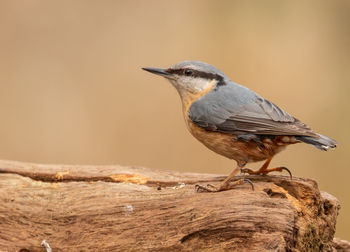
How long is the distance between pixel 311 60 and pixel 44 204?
12.7ft

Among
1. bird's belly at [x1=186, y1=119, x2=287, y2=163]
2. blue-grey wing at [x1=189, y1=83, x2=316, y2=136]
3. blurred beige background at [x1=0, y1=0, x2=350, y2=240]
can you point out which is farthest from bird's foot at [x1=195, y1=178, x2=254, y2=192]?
blurred beige background at [x1=0, y1=0, x2=350, y2=240]

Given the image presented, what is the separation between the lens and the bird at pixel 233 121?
443 centimetres

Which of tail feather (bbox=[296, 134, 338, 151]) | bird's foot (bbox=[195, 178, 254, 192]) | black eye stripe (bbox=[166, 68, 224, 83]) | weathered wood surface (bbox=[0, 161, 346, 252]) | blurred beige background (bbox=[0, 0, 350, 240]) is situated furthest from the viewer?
blurred beige background (bbox=[0, 0, 350, 240])

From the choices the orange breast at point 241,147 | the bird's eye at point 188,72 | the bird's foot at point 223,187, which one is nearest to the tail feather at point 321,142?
the orange breast at point 241,147

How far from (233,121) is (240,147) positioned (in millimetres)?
211

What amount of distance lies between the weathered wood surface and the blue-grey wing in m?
0.38

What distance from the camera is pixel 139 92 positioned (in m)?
7.12

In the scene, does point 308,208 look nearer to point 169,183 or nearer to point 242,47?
point 169,183

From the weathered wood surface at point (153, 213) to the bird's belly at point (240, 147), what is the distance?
167 millimetres

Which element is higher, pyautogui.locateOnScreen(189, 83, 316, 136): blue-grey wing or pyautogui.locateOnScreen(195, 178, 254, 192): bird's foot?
pyautogui.locateOnScreen(189, 83, 316, 136): blue-grey wing

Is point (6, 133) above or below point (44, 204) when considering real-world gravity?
above

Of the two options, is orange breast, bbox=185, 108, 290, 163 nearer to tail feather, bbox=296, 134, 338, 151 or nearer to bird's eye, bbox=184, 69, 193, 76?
tail feather, bbox=296, 134, 338, 151

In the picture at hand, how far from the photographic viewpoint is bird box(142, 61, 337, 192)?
14.5 ft

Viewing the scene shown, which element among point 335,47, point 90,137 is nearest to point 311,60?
point 335,47
